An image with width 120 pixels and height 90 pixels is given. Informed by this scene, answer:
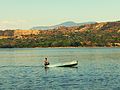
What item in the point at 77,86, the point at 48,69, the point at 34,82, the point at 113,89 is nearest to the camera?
the point at 113,89

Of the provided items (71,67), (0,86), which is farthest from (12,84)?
(71,67)

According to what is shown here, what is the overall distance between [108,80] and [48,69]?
26466 millimetres

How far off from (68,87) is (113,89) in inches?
251

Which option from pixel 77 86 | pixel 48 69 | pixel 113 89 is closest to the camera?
pixel 113 89

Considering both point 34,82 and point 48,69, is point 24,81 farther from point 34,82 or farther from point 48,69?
point 48,69

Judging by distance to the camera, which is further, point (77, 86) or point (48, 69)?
point (48, 69)

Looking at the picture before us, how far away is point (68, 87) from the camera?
53000mm

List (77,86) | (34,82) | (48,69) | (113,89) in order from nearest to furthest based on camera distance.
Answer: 1. (113,89)
2. (77,86)
3. (34,82)
4. (48,69)

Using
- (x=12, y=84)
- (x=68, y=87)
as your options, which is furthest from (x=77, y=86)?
(x=12, y=84)

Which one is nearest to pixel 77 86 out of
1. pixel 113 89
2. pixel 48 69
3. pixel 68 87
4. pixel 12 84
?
pixel 68 87

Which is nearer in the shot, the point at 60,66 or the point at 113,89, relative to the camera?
the point at 113,89

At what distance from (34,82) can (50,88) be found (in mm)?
7184

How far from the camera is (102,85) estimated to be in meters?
54.2

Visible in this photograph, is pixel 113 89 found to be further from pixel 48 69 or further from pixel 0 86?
pixel 48 69
